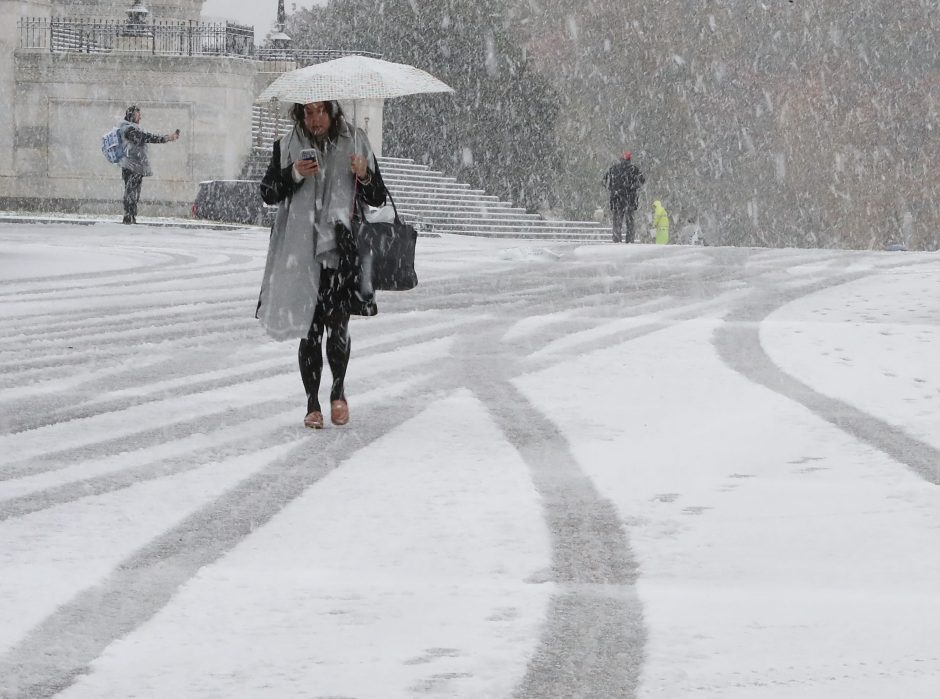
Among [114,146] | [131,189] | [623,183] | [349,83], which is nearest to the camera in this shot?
[349,83]

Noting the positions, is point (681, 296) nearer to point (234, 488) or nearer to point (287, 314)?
point (287, 314)

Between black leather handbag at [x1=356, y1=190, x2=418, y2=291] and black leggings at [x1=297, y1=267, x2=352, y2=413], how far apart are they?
0.18m

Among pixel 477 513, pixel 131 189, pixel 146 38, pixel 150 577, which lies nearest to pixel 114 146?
pixel 131 189

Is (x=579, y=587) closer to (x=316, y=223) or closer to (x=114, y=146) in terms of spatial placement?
(x=316, y=223)

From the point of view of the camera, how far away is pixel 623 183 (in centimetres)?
3052

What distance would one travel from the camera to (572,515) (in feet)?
18.2

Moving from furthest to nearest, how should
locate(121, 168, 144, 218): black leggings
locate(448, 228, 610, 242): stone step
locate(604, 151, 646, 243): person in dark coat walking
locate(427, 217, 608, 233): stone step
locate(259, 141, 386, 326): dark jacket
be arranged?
1. locate(448, 228, 610, 242): stone step
2. locate(427, 217, 608, 233): stone step
3. locate(604, 151, 646, 243): person in dark coat walking
4. locate(121, 168, 144, 218): black leggings
5. locate(259, 141, 386, 326): dark jacket

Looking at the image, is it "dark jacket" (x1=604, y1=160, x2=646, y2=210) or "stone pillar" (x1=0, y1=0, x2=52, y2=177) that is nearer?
"dark jacket" (x1=604, y1=160, x2=646, y2=210)

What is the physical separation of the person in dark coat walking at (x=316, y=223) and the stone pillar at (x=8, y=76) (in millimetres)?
30328

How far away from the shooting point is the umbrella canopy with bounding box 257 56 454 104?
23.1ft

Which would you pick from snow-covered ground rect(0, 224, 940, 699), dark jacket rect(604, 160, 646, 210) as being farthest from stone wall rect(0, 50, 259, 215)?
snow-covered ground rect(0, 224, 940, 699)

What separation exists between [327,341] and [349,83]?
1243 mm

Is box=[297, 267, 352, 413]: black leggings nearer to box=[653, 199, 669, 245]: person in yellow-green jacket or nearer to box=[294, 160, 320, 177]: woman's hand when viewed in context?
box=[294, 160, 320, 177]: woman's hand

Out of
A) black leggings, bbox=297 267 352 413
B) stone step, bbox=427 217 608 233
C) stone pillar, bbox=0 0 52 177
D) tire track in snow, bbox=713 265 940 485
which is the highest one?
stone pillar, bbox=0 0 52 177
